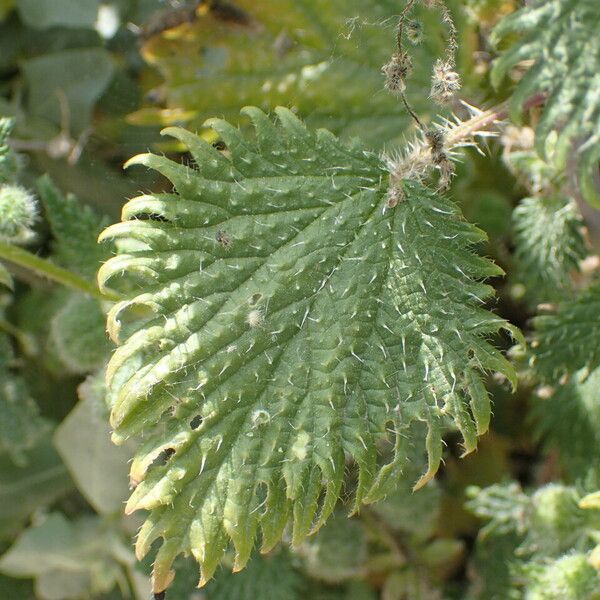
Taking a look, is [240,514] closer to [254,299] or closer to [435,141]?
[254,299]

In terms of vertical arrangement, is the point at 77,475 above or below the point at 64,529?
above

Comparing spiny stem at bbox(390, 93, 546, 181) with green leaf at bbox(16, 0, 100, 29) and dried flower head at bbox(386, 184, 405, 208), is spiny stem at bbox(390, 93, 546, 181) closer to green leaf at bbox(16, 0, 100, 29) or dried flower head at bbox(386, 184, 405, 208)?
dried flower head at bbox(386, 184, 405, 208)

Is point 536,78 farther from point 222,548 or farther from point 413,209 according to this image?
point 222,548

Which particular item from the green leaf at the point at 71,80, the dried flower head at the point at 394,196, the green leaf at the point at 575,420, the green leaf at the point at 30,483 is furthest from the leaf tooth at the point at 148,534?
the green leaf at the point at 71,80

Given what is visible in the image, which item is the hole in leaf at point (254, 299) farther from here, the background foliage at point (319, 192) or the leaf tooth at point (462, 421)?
the leaf tooth at point (462, 421)

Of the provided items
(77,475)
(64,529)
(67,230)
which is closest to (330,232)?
(67,230)

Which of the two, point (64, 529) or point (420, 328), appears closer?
point (420, 328)

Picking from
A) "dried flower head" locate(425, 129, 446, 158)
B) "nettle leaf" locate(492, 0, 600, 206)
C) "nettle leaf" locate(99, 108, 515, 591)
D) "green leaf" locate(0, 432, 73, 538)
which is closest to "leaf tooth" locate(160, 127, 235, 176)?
"nettle leaf" locate(99, 108, 515, 591)
